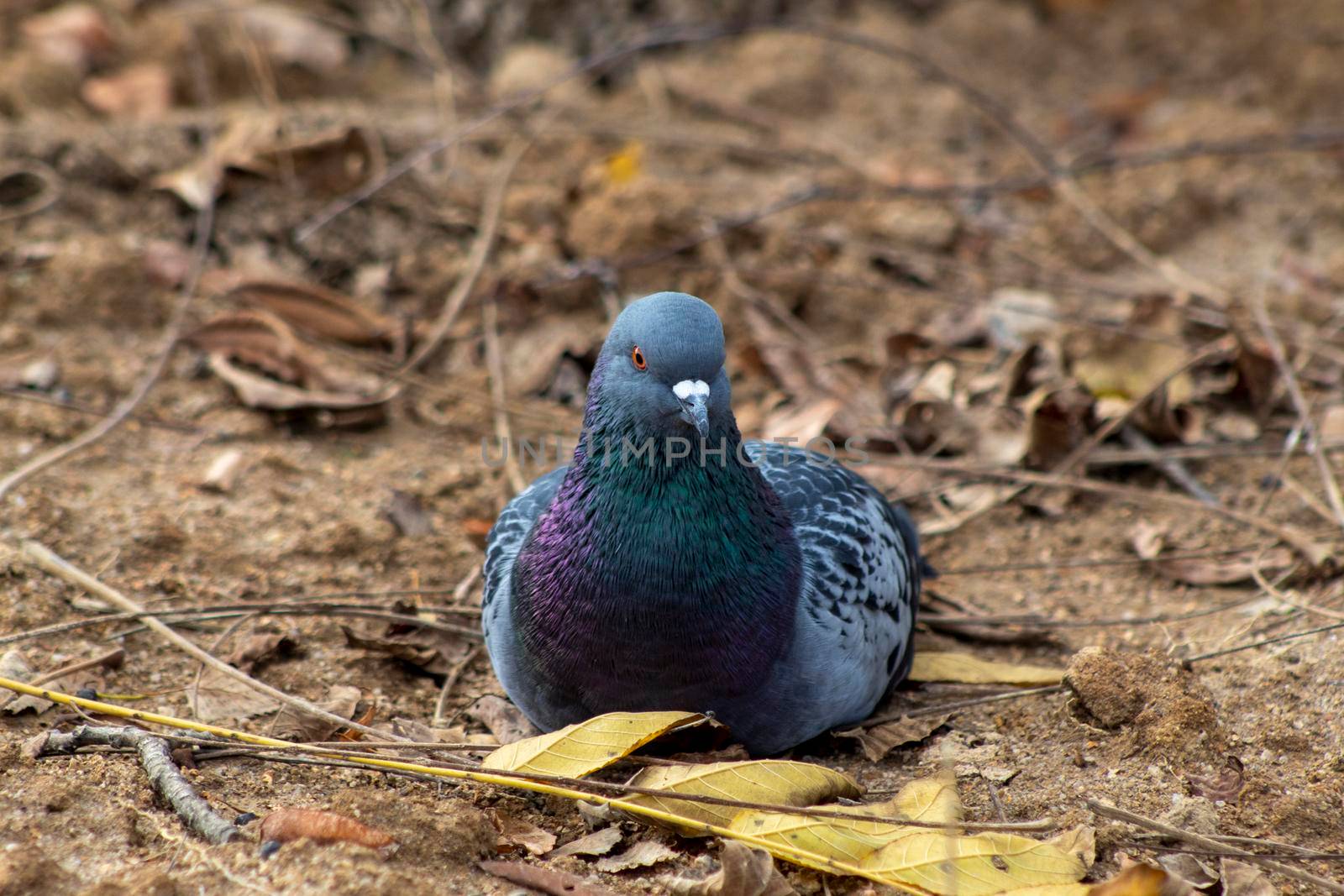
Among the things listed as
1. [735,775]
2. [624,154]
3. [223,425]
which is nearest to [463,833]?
[735,775]

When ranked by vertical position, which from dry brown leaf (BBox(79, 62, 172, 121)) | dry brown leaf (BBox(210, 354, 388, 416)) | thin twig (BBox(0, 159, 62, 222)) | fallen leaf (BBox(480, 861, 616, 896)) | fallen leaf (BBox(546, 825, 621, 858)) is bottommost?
fallen leaf (BBox(546, 825, 621, 858))

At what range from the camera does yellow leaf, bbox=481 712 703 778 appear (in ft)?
11.4

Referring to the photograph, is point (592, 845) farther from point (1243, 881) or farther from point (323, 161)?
point (323, 161)

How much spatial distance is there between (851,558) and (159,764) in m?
2.04

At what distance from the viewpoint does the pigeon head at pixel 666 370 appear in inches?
136

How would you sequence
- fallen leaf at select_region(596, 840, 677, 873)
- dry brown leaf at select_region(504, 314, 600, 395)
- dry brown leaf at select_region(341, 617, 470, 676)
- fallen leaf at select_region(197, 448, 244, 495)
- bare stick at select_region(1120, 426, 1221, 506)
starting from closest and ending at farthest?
fallen leaf at select_region(596, 840, 677, 873) < dry brown leaf at select_region(341, 617, 470, 676) < fallen leaf at select_region(197, 448, 244, 495) < bare stick at select_region(1120, 426, 1221, 506) < dry brown leaf at select_region(504, 314, 600, 395)

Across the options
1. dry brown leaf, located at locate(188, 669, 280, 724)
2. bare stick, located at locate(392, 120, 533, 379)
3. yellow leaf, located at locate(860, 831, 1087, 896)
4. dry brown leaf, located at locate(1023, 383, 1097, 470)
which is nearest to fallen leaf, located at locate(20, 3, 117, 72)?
bare stick, located at locate(392, 120, 533, 379)

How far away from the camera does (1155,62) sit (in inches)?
379

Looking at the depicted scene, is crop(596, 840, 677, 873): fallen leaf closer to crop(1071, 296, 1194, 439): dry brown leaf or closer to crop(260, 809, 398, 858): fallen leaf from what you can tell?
crop(260, 809, 398, 858): fallen leaf

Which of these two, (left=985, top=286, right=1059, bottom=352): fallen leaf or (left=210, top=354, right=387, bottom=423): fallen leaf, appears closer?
(left=210, top=354, right=387, bottom=423): fallen leaf

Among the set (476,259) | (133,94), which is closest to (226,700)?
(476,259)

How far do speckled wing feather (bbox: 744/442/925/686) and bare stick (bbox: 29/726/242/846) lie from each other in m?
1.69

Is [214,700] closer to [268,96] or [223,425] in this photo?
[223,425]

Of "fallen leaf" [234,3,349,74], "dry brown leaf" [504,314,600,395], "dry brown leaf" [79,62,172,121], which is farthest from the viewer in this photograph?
"fallen leaf" [234,3,349,74]
